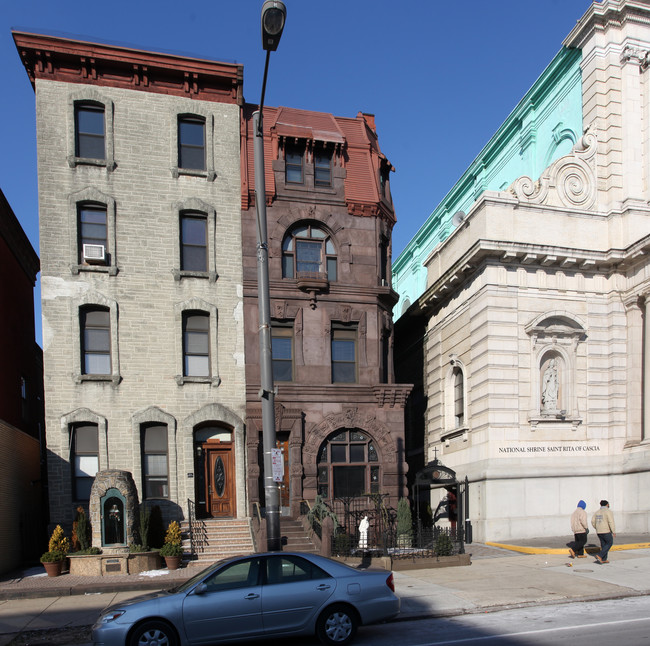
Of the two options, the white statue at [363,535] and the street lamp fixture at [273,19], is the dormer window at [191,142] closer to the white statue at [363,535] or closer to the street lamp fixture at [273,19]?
the street lamp fixture at [273,19]

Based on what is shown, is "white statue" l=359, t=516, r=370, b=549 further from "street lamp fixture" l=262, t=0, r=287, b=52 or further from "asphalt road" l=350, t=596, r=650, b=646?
"street lamp fixture" l=262, t=0, r=287, b=52

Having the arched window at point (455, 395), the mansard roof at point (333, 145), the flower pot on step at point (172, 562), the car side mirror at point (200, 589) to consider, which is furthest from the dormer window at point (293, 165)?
the car side mirror at point (200, 589)

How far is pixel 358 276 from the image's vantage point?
2359 cm

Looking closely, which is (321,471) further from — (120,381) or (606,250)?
(606,250)

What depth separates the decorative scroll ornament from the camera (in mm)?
23375

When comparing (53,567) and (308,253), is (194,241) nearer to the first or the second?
(308,253)

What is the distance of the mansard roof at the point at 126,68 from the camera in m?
21.8

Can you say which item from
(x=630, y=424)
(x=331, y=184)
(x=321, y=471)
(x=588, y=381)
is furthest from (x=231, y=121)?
(x=630, y=424)

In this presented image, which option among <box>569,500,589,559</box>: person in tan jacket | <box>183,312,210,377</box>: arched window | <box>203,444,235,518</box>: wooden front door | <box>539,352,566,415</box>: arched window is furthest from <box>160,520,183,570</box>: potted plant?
<box>539,352,566,415</box>: arched window

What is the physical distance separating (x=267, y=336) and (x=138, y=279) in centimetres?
1021

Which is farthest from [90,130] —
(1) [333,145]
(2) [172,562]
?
(2) [172,562]

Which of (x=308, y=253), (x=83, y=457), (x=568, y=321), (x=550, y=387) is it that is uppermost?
(x=308, y=253)

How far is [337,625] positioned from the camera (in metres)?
9.63

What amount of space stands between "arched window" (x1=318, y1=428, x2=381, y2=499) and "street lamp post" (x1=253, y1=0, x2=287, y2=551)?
30.7 feet
